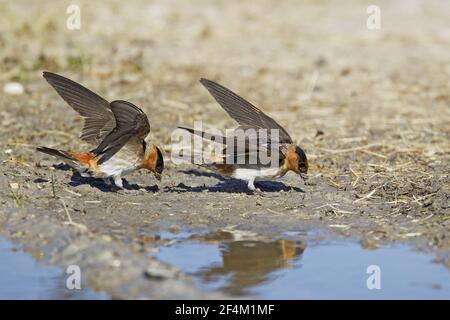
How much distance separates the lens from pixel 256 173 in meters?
6.77

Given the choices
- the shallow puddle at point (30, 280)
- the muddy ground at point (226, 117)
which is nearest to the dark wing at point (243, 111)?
the muddy ground at point (226, 117)

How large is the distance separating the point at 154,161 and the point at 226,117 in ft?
8.93

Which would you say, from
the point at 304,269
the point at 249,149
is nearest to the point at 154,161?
the point at 249,149

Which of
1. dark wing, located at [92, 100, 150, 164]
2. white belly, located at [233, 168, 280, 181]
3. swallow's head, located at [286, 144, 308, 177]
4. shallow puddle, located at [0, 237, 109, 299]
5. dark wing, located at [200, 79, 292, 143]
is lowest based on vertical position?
shallow puddle, located at [0, 237, 109, 299]

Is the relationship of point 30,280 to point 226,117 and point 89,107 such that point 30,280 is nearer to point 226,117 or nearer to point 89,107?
point 89,107

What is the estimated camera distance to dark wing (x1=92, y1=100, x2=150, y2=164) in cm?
621

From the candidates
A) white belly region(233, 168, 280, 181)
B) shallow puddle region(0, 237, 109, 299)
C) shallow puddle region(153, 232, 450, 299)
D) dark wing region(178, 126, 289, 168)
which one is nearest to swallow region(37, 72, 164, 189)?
dark wing region(178, 126, 289, 168)

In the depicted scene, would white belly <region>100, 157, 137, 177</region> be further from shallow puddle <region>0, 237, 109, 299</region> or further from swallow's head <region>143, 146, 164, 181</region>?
shallow puddle <region>0, 237, 109, 299</region>

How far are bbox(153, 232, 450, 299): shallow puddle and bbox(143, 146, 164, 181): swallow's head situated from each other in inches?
49.7

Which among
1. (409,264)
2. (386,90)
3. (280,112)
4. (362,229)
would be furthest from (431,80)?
(409,264)

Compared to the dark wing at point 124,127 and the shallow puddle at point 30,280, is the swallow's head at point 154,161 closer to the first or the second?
the dark wing at point 124,127

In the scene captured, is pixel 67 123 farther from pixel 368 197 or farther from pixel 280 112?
pixel 368 197

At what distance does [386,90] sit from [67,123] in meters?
4.19

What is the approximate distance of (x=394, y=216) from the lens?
20.3ft
